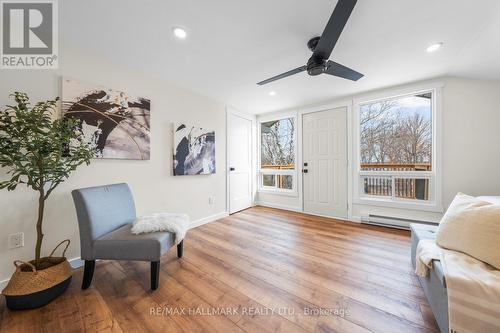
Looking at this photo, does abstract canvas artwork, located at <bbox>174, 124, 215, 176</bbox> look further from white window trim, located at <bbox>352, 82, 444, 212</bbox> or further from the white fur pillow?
the white fur pillow

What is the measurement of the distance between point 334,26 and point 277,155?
10.4ft

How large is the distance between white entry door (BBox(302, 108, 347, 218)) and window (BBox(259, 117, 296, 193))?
0.36 m

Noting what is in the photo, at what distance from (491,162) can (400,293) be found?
2402mm

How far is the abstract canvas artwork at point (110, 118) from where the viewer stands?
1.81 metres

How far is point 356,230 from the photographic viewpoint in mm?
2785

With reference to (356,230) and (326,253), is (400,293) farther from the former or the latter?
(356,230)

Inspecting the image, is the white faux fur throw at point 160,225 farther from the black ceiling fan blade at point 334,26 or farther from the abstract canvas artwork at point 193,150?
the black ceiling fan blade at point 334,26

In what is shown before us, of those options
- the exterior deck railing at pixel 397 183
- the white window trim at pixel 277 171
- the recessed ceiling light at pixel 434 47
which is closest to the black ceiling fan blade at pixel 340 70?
the recessed ceiling light at pixel 434 47

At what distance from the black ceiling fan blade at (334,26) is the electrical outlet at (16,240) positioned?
293cm

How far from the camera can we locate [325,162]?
140 inches

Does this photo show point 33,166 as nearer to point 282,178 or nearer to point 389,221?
point 282,178

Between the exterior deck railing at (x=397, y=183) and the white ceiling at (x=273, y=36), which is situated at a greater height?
the white ceiling at (x=273, y=36)

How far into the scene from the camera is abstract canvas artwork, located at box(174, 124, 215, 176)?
2688 millimetres

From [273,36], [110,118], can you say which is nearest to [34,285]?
[110,118]
